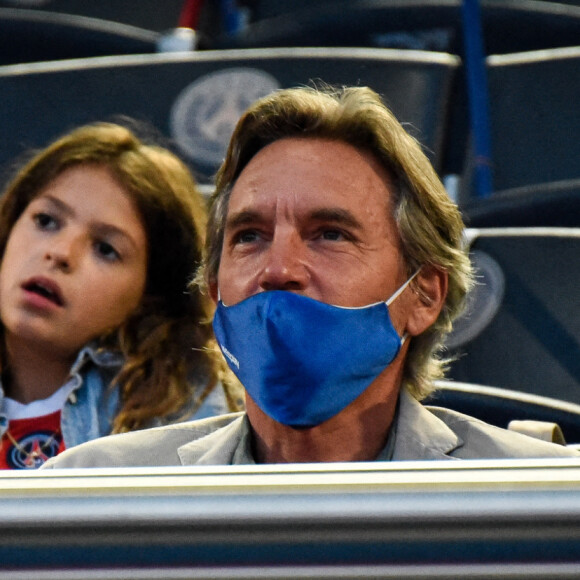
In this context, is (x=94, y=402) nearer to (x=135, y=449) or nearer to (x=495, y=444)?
Result: (x=135, y=449)

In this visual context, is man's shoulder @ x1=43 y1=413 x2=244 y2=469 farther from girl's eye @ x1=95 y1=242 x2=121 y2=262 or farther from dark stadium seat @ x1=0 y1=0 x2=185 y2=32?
dark stadium seat @ x1=0 y1=0 x2=185 y2=32

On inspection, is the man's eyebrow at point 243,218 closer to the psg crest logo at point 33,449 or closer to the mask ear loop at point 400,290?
the mask ear loop at point 400,290

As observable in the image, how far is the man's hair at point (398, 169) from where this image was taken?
144 centimetres

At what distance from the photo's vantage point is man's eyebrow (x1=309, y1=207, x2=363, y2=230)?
54.3 inches

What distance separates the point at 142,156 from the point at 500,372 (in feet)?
2.50

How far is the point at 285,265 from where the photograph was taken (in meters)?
1.33

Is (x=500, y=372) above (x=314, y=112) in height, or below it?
below

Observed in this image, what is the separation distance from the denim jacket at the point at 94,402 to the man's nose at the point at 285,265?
570mm

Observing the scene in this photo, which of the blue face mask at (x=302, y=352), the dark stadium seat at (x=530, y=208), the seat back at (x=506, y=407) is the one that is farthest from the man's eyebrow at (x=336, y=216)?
the dark stadium seat at (x=530, y=208)

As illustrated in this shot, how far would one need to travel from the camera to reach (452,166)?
2.98 metres

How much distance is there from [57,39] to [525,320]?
2.06 meters

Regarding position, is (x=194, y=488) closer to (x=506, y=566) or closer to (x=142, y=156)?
(x=506, y=566)

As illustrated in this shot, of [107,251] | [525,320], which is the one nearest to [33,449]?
[107,251]

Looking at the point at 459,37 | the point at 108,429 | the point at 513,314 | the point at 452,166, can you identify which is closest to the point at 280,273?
the point at 108,429
